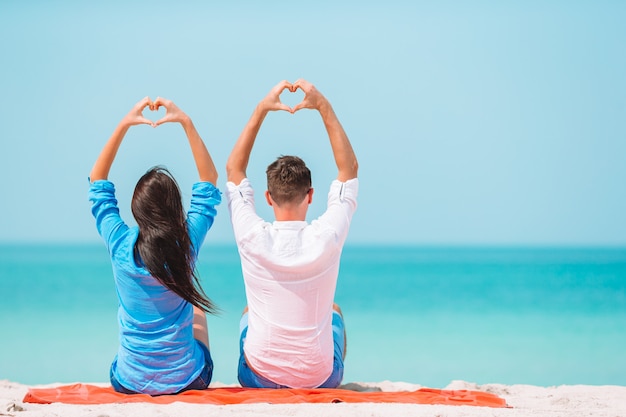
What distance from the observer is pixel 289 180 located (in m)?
4.00

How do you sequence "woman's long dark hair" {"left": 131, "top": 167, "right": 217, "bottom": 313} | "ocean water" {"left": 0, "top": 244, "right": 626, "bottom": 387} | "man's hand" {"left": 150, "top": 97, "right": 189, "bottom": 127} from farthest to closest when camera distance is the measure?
"ocean water" {"left": 0, "top": 244, "right": 626, "bottom": 387} < "man's hand" {"left": 150, "top": 97, "right": 189, "bottom": 127} < "woman's long dark hair" {"left": 131, "top": 167, "right": 217, "bottom": 313}

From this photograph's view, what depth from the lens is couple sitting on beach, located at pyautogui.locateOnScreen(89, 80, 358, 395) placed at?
3924 mm

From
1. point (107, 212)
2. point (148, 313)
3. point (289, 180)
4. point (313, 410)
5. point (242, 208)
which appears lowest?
point (313, 410)

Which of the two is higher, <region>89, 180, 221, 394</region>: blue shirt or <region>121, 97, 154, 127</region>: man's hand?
<region>121, 97, 154, 127</region>: man's hand

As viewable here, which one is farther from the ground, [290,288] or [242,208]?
[242,208]

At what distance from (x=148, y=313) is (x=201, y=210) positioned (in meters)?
0.60

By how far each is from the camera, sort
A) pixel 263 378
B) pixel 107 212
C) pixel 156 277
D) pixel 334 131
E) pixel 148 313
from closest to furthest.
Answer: pixel 156 277
pixel 148 313
pixel 107 212
pixel 263 378
pixel 334 131

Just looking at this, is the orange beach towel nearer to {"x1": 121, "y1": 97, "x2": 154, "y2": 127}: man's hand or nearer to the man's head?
the man's head

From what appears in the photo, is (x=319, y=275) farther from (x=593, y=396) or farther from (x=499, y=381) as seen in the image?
(x=499, y=381)

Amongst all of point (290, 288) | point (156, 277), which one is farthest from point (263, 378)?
point (156, 277)

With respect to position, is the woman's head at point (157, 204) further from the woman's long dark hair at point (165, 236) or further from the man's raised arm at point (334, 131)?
the man's raised arm at point (334, 131)

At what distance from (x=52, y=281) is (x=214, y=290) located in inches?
197


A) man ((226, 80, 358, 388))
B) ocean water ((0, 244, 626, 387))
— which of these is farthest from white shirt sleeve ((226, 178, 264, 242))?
ocean water ((0, 244, 626, 387))

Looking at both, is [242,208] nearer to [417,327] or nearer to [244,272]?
[244,272]
